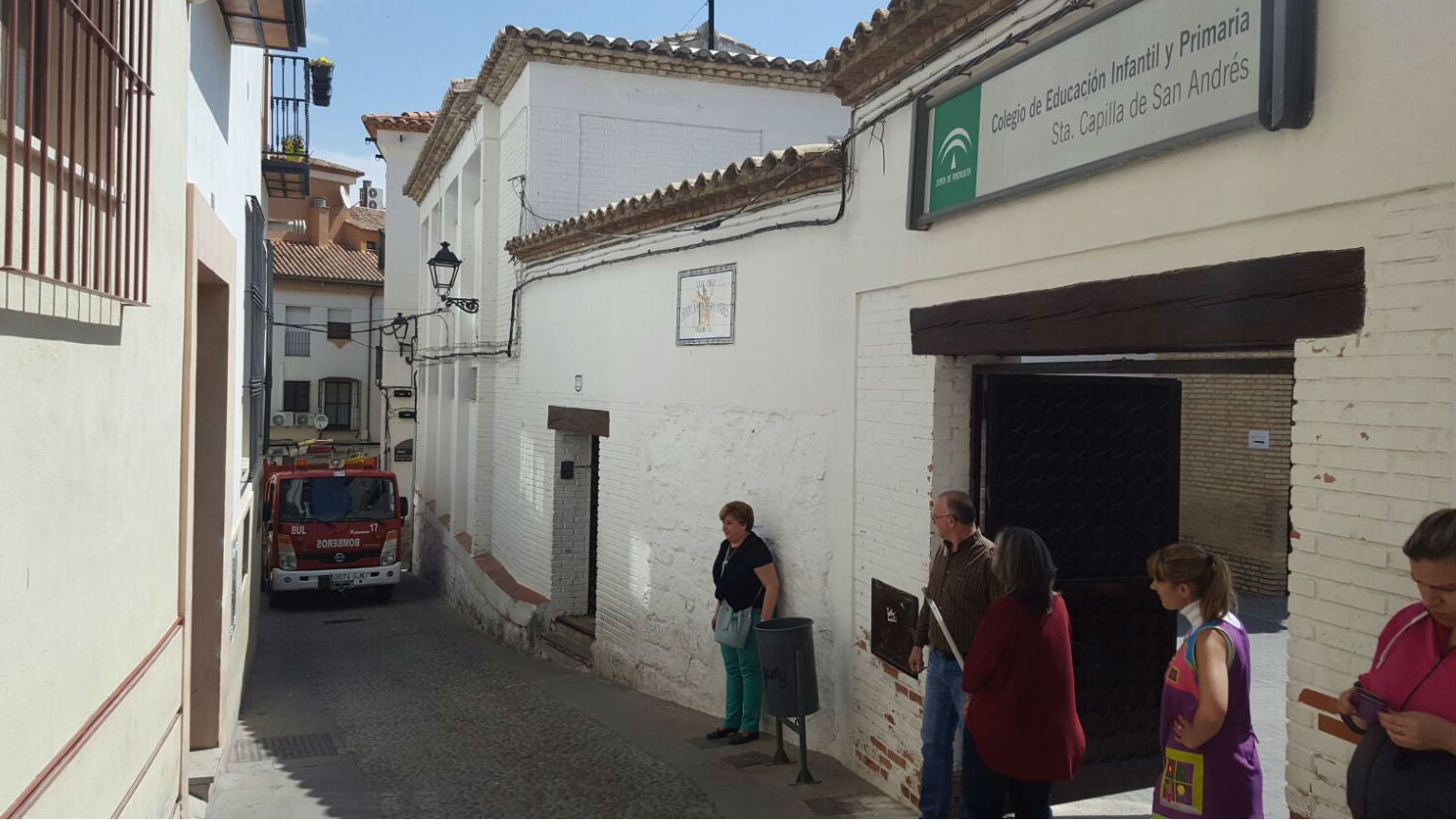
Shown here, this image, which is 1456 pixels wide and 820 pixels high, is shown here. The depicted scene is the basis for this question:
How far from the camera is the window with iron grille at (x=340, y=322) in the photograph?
37094 millimetres

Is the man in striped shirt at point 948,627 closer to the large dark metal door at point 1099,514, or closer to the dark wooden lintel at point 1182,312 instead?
the large dark metal door at point 1099,514

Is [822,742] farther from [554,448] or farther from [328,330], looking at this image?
[328,330]

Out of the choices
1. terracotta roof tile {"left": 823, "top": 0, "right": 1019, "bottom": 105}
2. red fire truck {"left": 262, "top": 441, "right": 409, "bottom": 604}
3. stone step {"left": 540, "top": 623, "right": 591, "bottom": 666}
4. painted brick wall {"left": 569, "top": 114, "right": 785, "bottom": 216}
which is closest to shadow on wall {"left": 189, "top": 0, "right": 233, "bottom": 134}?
terracotta roof tile {"left": 823, "top": 0, "right": 1019, "bottom": 105}

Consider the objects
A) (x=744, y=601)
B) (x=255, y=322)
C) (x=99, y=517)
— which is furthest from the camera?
(x=255, y=322)

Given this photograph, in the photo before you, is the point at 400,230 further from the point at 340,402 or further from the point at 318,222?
the point at 318,222

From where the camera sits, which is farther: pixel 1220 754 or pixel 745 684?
pixel 745 684

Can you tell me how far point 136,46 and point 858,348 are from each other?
4.10 m

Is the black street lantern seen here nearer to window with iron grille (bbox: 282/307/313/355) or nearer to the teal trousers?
the teal trousers

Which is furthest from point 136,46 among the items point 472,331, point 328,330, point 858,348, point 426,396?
point 328,330

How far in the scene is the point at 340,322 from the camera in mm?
37219

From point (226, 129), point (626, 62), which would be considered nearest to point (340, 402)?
point (626, 62)

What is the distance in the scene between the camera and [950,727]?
5.34 m

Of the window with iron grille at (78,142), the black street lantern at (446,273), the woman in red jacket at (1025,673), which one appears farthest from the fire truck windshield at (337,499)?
the woman in red jacket at (1025,673)

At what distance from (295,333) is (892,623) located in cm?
3519
